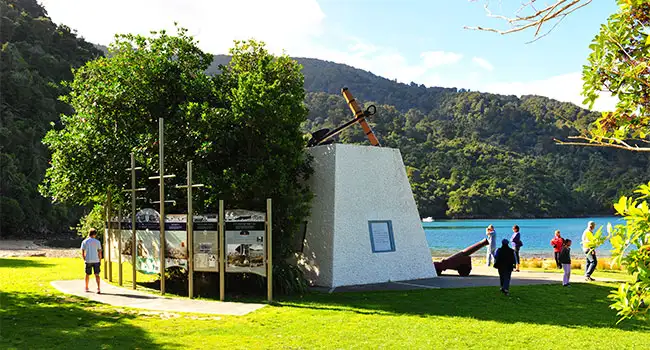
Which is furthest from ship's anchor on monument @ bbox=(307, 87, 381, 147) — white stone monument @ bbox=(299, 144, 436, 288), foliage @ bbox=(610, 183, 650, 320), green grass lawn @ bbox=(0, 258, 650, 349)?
foliage @ bbox=(610, 183, 650, 320)

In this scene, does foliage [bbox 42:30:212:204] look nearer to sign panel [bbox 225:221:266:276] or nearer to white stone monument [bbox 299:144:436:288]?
sign panel [bbox 225:221:266:276]

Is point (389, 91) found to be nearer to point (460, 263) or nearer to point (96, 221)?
point (460, 263)

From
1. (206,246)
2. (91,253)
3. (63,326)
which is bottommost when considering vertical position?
(63,326)

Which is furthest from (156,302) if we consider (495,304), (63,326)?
(495,304)

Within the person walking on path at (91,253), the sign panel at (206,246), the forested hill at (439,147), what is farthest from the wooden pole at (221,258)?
the forested hill at (439,147)

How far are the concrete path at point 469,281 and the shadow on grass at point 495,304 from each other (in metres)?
0.85

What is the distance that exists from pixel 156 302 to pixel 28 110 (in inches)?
2396

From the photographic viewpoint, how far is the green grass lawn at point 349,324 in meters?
8.88

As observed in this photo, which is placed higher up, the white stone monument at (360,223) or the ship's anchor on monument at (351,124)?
the ship's anchor on monument at (351,124)

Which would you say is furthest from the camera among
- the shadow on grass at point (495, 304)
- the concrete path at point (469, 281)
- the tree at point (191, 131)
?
the concrete path at point (469, 281)

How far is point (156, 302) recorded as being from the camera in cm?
1283

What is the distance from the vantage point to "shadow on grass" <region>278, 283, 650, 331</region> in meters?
11.1

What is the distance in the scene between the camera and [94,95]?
15.6 metres

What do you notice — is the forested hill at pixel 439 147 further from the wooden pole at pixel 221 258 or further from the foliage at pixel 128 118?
the wooden pole at pixel 221 258
